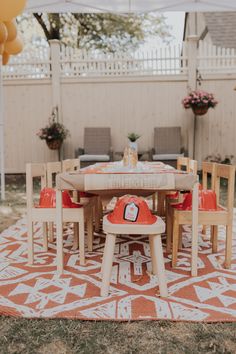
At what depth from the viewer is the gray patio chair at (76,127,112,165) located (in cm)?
709

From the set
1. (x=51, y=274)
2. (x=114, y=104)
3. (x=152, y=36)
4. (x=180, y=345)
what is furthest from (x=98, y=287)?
(x=152, y=36)

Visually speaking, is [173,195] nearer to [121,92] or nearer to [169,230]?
[169,230]

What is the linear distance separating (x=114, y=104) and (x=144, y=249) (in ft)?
17.5

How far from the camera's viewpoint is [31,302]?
6.30ft

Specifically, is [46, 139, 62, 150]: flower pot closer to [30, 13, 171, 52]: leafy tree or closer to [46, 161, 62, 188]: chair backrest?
[46, 161, 62, 188]: chair backrest

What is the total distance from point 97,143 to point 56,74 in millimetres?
1811

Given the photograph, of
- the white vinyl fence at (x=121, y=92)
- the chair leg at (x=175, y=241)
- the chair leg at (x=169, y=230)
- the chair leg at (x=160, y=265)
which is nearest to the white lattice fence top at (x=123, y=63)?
Result: the white vinyl fence at (x=121, y=92)

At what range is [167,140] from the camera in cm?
727

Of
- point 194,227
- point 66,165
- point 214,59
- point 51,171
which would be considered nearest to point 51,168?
point 51,171

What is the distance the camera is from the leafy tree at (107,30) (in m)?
13.2

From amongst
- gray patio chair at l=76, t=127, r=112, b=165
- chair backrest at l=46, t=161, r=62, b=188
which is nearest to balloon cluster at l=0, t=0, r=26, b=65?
chair backrest at l=46, t=161, r=62, b=188

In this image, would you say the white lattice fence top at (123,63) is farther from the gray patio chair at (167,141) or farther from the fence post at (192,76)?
the gray patio chair at (167,141)

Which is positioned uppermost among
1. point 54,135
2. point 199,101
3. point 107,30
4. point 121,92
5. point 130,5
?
point 107,30

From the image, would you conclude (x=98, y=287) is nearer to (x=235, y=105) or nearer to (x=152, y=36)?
(x=235, y=105)
